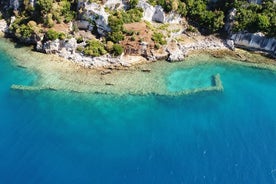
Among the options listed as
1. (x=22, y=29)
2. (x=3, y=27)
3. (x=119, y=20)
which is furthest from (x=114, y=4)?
(x=3, y=27)

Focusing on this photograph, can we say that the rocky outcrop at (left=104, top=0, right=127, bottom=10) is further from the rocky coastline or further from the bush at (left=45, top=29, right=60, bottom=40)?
the bush at (left=45, top=29, right=60, bottom=40)

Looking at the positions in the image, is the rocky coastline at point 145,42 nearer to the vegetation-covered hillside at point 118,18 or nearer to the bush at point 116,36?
the vegetation-covered hillside at point 118,18

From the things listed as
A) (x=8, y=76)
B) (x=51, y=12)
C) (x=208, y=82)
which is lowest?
(x=8, y=76)

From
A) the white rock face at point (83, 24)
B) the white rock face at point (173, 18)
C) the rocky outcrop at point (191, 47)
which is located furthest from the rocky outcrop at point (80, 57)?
the white rock face at point (173, 18)

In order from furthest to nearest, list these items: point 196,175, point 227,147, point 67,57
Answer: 1. point 67,57
2. point 227,147
3. point 196,175

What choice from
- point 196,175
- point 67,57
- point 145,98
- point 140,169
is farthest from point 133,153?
point 67,57

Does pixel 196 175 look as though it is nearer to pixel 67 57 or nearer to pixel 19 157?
pixel 19 157

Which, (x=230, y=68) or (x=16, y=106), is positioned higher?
(x=230, y=68)
